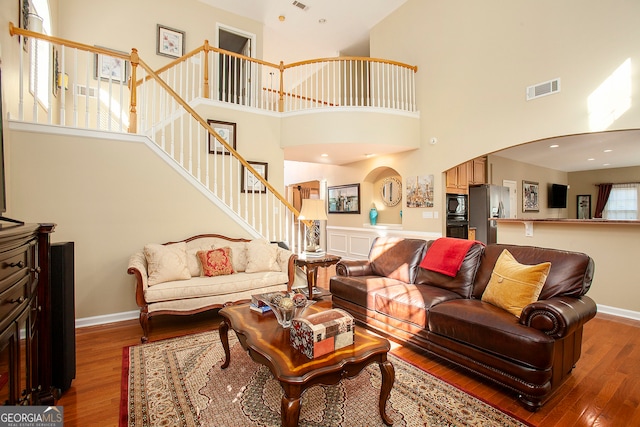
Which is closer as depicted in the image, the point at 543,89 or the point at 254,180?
the point at 543,89

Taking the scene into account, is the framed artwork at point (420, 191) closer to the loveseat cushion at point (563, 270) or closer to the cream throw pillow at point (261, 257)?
the loveseat cushion at point (563, 270)

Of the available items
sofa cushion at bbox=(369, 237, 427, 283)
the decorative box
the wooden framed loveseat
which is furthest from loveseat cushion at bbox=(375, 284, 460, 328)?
the wooden framed loveseat

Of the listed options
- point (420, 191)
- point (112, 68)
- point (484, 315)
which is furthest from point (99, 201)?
point (420, 191)

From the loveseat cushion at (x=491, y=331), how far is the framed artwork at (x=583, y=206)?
944 centimetres

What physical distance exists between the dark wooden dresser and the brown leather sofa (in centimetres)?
247

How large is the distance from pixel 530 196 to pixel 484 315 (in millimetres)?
7502

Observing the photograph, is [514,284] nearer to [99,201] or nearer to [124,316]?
[124,316]

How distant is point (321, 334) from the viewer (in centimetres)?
165

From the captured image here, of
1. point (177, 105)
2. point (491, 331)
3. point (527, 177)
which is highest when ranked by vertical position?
point (177, 105)

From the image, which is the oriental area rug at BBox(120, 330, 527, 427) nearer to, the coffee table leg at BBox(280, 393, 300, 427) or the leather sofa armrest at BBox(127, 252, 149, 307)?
the coffee table leg at BBox(280, 393, 300, 427)

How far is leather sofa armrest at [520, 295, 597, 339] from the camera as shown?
186 centimetres

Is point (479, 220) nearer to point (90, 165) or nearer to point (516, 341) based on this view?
point (516, 341)

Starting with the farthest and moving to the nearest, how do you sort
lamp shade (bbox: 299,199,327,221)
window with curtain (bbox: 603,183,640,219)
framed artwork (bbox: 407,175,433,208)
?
1. window with curtain (bbox: 603,183,640,219)
2. framed artwork (bbox: 407,175,433,208)
3. lamp shade (bbox: 299,199,327,221)

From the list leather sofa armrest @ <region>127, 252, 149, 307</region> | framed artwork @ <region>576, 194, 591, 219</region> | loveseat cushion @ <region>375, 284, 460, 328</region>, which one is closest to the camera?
loveseat cushion @ <region>375, 284, 460, 328</region>
